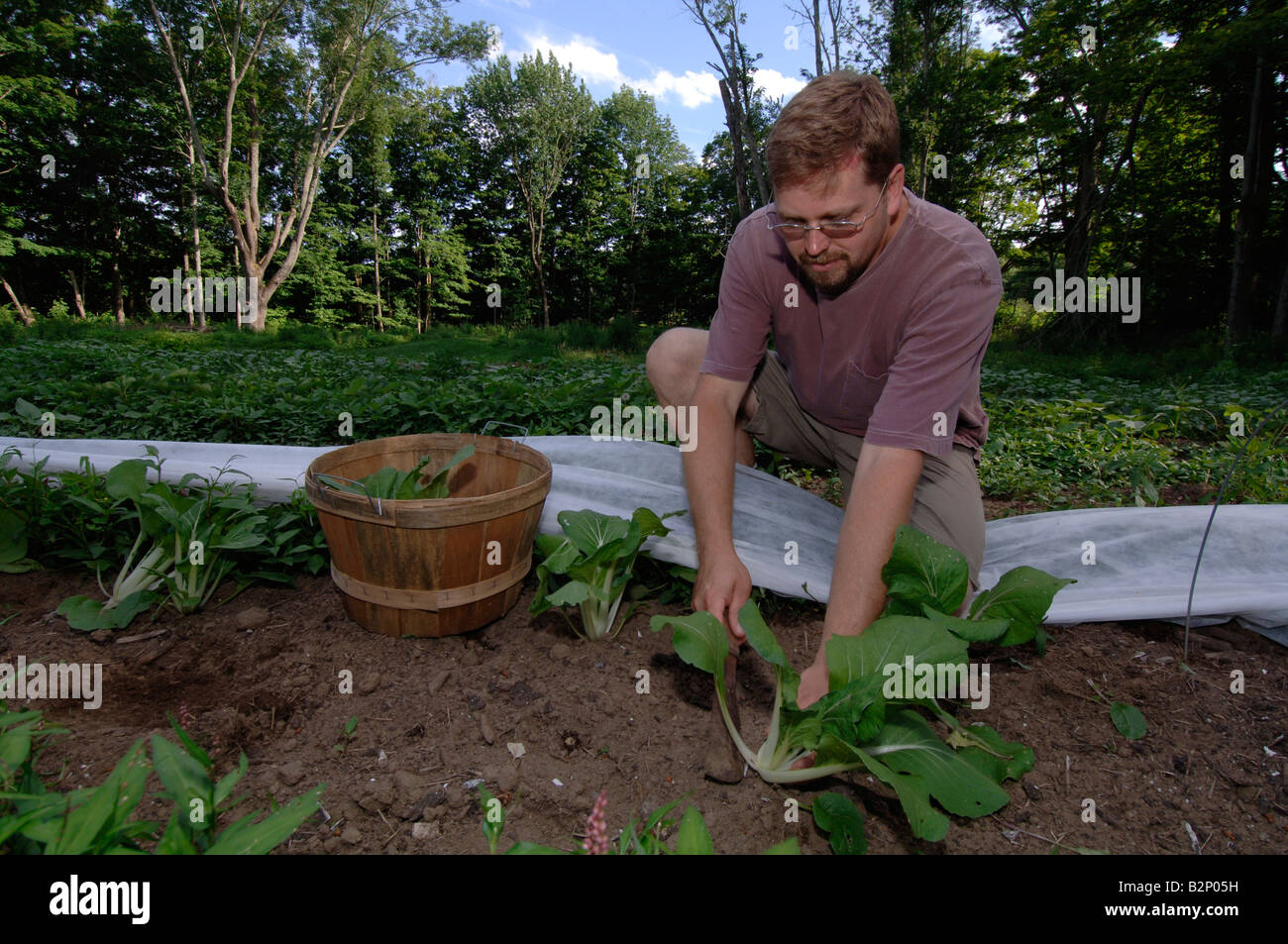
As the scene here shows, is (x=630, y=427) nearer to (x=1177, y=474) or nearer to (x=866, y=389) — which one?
(x=866, y=389)

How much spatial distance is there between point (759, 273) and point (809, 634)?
1190 mm

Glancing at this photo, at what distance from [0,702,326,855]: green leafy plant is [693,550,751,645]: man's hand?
1.07 metres

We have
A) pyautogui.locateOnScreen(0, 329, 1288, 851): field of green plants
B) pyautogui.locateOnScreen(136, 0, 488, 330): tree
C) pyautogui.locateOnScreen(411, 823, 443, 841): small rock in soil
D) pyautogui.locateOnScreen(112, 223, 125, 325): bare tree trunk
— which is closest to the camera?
pyautogui.locateOnScreen(0, 329, 1288, 851): field of green plants

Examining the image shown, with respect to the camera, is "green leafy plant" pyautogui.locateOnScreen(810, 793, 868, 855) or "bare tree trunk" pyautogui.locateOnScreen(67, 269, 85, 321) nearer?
"green leafy plant" pyautogui.locateOnScreen(810, 793, 868, 855)

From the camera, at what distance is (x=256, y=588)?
83.7 inches

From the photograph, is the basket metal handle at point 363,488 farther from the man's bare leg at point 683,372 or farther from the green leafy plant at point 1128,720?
the green leafy plant at point 1128,720

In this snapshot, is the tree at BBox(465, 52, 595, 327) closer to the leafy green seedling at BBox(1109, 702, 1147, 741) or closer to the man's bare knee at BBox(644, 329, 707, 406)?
the man's bare knee at BBox(644, 329, 707, 406)

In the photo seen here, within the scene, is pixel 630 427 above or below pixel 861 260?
below

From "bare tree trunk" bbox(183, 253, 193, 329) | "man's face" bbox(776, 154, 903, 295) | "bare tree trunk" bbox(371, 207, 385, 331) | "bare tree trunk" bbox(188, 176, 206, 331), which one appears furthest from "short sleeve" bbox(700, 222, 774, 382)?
"bare tree trunk" bbox(371, 207, 385, 331)

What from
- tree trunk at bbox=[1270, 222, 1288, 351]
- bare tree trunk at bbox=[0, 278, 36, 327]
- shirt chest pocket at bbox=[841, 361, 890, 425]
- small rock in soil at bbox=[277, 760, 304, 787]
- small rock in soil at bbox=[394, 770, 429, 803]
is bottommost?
small rock in soil at bbox=[394, 770, 429, 803]

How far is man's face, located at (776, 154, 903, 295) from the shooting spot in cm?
162

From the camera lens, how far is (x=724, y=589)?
1771 mm

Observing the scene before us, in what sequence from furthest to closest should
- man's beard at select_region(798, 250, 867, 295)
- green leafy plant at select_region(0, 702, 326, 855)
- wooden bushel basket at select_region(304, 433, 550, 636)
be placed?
1. man's beard at select_region(798, 250, 867, 295)
2. wooden bushel basket at select_region(304, 433, 550, 636)
3. green leafy plant at select_region(0, 702, 326, 855)

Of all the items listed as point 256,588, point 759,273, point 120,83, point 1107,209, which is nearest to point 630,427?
point 759,273
